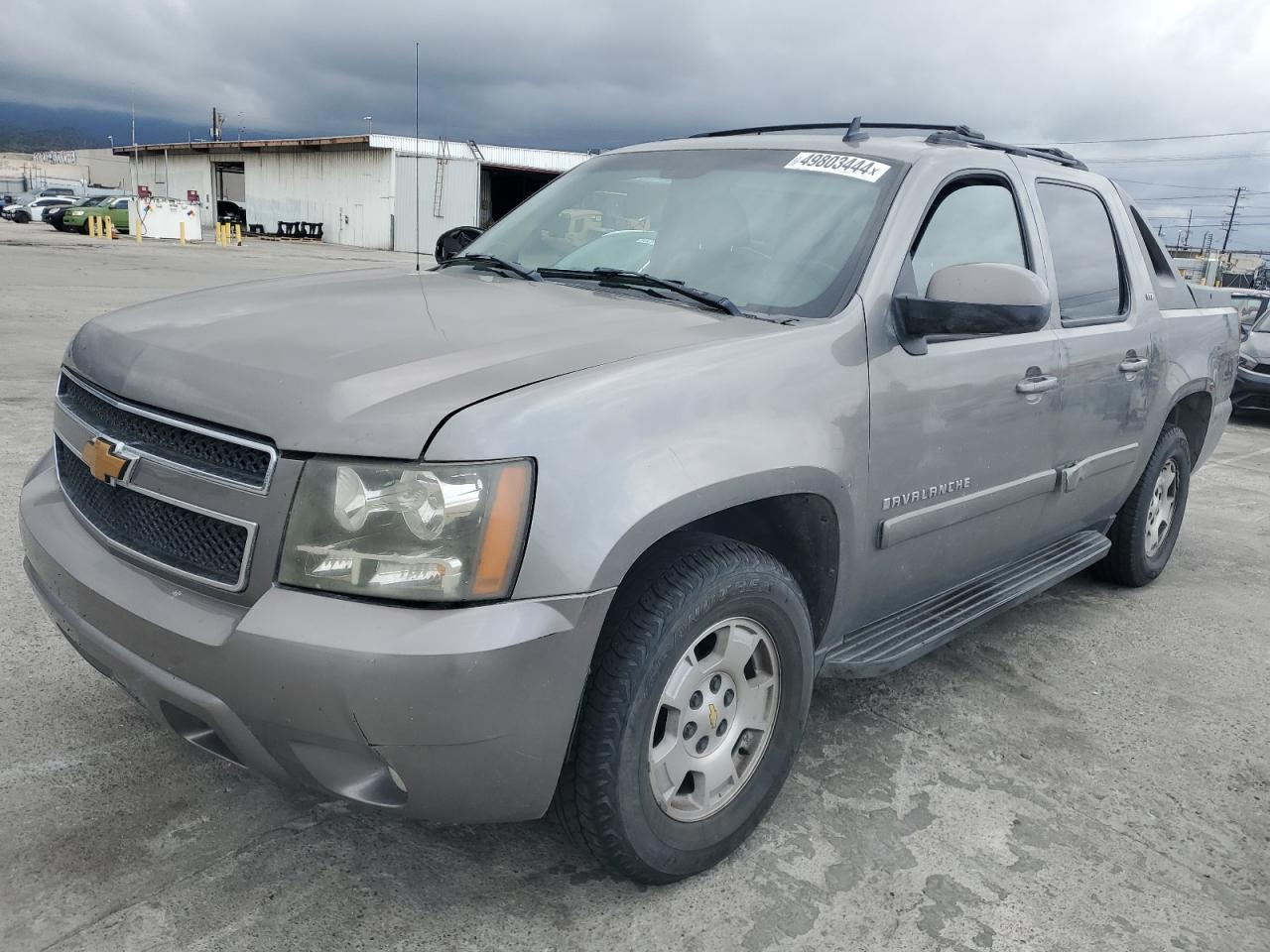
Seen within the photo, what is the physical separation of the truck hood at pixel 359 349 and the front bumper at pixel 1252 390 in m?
10.2

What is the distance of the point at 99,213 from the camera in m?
33.6

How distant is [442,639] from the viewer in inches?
70.7

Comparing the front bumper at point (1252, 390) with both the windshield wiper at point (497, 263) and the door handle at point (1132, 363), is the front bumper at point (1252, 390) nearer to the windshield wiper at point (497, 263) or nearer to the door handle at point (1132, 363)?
the door handle at point (1132, 363)

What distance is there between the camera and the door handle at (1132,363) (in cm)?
379

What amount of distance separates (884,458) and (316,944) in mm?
1723

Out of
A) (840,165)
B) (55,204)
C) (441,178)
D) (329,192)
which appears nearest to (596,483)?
(840,165)

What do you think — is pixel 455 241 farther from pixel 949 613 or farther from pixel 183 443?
pixel 949 613

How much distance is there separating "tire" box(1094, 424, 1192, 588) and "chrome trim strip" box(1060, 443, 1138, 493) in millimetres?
356

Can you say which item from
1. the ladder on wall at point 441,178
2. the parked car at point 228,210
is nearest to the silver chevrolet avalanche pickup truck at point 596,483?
the ladder on wall at point 441,178

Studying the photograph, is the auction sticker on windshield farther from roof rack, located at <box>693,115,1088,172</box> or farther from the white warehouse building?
the white warehouse building

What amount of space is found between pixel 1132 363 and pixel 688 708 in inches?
99.3

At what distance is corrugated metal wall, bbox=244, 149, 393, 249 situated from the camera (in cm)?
4241

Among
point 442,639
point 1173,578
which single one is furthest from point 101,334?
point 1173,578

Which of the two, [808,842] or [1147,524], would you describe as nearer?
[808,842]
